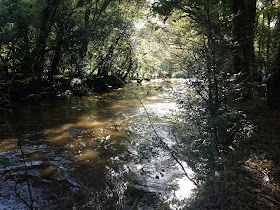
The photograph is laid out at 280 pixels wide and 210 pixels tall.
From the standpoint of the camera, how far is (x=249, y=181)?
128 inches

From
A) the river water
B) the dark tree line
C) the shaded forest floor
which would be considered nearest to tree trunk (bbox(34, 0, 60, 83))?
the dark tree line

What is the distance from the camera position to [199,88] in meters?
4.11

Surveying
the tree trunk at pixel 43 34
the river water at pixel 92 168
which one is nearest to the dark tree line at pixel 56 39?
the tree trunk at pixel 43 34

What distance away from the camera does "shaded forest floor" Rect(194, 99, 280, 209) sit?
2.85 meters

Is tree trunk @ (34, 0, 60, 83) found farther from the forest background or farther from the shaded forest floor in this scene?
the shaded forest floor

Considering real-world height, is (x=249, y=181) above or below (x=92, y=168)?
above

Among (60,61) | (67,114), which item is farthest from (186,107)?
(60,61)

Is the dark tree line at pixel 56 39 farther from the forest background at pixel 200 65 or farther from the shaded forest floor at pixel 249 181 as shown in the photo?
the shaded forest floor at pixel 249 181

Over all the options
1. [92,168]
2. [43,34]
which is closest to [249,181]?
[92,168]

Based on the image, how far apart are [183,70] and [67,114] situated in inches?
300

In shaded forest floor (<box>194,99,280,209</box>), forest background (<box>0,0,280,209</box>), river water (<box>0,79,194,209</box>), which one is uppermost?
forest background (<box>0,0,280,209</box>)

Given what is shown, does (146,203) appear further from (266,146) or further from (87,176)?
(266,146)

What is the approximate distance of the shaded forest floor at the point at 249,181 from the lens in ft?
9.35

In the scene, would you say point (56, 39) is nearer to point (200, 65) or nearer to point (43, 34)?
point (43, 34)
